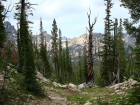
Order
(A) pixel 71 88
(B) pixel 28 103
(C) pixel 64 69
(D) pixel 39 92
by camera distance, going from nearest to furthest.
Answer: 1. (B) pixel 28 103
2. (D) pixel 39 92
3. (A) pixel 71 88
4. (C) pixel 64 69

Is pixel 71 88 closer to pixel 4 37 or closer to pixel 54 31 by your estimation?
pixel 4 37

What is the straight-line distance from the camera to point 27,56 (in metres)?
16.9

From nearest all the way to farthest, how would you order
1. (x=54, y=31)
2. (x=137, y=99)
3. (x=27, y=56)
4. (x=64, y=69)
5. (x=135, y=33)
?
(x=137, y=99), (x=27, y=56), (x=135, y=33), (x=54, y=31), (x=64, y=69)

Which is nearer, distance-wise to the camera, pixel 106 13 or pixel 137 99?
pixel 137 99

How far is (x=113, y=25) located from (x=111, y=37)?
2293 mm

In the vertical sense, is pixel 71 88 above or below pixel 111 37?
below

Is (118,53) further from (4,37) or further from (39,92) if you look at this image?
(4,37)

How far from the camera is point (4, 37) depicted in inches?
597

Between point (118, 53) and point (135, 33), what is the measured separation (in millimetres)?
16591

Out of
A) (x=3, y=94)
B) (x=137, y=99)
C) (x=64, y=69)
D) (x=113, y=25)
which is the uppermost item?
(x=113, y=25)

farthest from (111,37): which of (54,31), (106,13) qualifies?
(54,31)

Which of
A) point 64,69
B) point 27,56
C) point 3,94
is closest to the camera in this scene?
point 3,94

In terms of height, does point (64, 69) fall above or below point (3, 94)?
below

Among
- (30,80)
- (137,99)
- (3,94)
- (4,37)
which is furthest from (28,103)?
(137,99)
